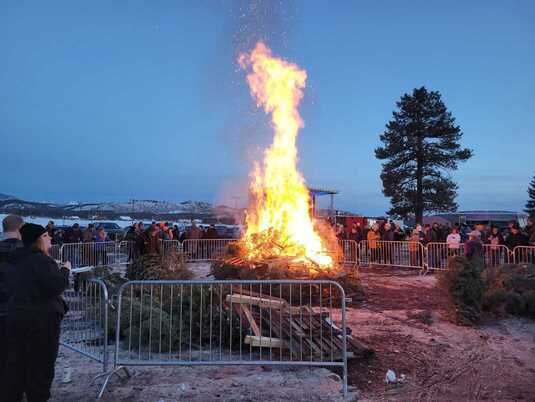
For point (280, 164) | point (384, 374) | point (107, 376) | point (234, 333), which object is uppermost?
point (280, 164)

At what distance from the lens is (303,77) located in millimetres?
15945

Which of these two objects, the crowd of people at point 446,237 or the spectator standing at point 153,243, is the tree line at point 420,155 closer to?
the crowd of people at point 446,237

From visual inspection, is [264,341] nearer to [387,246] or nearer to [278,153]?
[278,153]

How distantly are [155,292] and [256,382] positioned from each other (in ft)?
14.8

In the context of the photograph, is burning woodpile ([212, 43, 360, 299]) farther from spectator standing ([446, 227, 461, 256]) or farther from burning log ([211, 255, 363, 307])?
spectator standing ([446, 227, 461, 256])

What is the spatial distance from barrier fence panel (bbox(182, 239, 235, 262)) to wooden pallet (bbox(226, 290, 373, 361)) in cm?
1305

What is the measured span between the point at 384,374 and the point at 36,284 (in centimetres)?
441

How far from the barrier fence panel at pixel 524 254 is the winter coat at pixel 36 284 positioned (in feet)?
44.5

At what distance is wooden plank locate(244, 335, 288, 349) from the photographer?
20.5 ft

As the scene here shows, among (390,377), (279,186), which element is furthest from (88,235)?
(390,377)

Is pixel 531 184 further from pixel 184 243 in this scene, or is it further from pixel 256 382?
pixel 256 382

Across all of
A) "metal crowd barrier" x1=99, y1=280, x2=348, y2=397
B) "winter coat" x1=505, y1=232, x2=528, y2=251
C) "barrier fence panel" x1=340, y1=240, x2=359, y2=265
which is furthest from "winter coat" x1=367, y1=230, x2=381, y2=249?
"metal crowd barrier" x1=99, y1=280, x2=348, y2=397

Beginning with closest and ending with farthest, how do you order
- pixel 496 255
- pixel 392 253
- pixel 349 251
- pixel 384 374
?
pixel 384 374, pixel 496 255, pixel 392 253, pixel 349 251

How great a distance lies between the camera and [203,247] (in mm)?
20547
